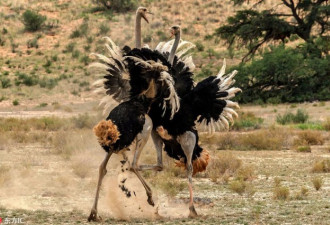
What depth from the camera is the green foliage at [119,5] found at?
61.3 m

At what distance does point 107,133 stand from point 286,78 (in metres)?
26.9

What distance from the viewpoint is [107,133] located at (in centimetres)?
1038

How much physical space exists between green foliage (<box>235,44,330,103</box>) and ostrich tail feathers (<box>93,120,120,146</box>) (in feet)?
85.2

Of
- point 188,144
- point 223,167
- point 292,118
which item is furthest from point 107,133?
point 292,118

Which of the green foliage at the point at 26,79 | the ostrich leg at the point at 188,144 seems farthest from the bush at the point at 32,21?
the ostrich leg at the point at 188,144

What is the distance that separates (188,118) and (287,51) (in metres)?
26.0

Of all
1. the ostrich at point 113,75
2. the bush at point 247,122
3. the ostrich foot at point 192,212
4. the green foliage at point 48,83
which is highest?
the ostrich at point 113,75

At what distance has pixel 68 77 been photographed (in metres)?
44.3

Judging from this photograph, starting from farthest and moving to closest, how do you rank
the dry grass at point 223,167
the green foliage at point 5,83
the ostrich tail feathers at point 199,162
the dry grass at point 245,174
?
1. the green foliage at point 5,83
2. the dry grass at point 223,167
3. the dry grass at point 245,174
4. the ostrich tail feathers at point 199,162

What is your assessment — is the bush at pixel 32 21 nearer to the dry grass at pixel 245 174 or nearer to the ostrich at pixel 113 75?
the dry grass at pixel 245 174

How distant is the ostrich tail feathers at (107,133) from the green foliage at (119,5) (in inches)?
2020

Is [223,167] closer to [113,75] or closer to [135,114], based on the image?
[113,75]

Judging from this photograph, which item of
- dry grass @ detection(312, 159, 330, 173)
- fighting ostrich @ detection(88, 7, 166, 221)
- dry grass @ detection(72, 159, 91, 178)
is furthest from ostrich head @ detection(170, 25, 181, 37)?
dry grass @ detection(312, 159, 330, 173)

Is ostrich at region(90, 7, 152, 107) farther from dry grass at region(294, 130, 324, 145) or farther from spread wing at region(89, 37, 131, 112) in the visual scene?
dry grass at region(294, 130, 324, 145)
